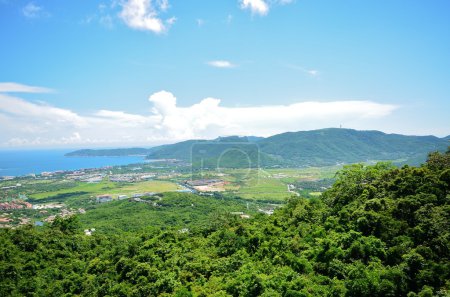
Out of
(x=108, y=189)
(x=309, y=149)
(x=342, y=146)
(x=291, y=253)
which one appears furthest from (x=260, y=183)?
(x=342, y=146)

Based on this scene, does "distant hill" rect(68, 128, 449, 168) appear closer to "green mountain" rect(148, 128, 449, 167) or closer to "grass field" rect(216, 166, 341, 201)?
"green mountain" rect(148, 128, 449, 167)

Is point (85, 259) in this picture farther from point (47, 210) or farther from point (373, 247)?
point (47, 210)

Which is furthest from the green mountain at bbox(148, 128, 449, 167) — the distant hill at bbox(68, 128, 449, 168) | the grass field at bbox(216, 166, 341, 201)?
the grass field at bbox(216, 166, 341, 201)

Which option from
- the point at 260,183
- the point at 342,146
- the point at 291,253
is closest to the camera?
the point at 291,253

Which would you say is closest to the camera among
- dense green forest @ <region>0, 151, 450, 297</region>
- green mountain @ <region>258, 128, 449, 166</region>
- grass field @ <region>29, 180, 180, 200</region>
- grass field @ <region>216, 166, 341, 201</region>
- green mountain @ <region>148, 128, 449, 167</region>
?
dense green forest @ <region>0, 151, 450, 297</region>

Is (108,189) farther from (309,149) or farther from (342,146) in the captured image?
(342,146)

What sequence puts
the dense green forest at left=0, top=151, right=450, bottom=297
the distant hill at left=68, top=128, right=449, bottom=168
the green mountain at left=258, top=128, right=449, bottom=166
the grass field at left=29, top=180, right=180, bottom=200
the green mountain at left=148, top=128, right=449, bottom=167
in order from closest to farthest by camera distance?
the dense green forest at left=0, top=151, right=450, bottom=297, the grass field at left=29, top=180, right=180, bottom=200, the distant hill at left=68, top=128, right=449, bottom=168, the green mountain at left=148, top=128, right=449, bottom=167, the green mountain at left=258, top=128, right=449, bottom=166
